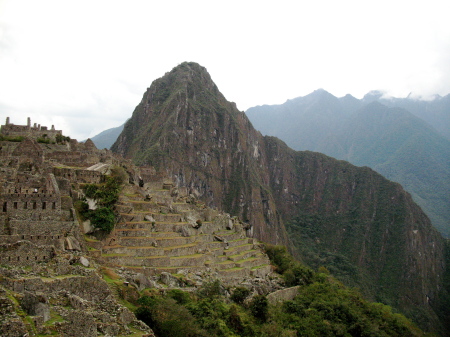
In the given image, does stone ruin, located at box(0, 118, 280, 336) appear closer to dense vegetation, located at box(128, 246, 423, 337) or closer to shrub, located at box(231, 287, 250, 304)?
→ dense vegetation, located at box(128, 246, 423, 337)

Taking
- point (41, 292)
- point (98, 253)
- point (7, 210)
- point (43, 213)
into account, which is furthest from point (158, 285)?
point (41, 292)

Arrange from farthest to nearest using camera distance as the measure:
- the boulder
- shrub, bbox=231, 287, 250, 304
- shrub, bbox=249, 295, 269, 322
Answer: shrub, bbox=231, 287, 250, 304, shrub, bbox=249, 295, 269, 322, the boulder

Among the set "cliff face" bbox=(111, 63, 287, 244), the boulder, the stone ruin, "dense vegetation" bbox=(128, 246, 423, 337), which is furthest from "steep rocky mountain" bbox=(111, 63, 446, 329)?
the boulder

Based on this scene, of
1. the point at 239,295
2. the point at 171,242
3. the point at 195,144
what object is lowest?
the point at 239,295

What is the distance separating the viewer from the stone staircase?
25297 mm

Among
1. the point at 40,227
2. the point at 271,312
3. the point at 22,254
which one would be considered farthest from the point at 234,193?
the point at 22,254

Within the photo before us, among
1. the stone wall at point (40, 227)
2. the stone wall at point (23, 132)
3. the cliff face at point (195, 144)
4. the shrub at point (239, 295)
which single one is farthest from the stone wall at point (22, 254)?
the cliff face at point (195, 144)

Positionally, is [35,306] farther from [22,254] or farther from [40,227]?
[40,227]

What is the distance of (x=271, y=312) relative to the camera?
96.3 ft

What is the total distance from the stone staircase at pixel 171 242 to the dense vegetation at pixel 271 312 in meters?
2.94

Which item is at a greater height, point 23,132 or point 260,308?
point 23,132

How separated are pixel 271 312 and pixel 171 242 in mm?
9335

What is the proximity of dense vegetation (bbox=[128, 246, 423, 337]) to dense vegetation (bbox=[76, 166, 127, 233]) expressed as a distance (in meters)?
5.61

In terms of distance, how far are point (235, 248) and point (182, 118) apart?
5433 inches
